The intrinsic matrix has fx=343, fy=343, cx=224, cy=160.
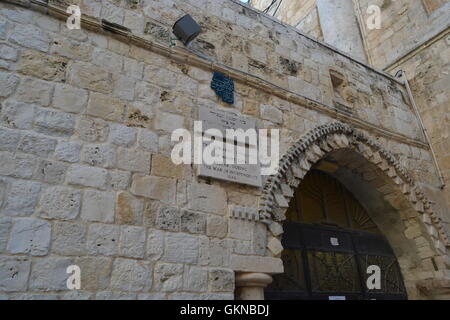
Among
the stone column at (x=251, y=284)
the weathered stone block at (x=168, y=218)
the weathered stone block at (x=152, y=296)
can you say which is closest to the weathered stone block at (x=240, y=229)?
the stone column at (x=251, y=284)

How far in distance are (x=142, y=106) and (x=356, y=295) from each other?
9.31 ft

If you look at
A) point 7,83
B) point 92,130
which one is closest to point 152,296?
point 92,130

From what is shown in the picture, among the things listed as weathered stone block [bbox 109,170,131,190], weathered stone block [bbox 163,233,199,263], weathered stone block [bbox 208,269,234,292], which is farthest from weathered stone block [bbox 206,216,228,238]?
weathered stone block [bbox 109,170,131,190]

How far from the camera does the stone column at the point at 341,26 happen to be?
592 cm

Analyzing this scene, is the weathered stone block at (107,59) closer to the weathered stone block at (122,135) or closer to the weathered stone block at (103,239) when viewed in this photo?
the weathered stone block at (122,135)

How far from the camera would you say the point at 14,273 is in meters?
1.72

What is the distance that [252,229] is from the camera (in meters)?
2.53

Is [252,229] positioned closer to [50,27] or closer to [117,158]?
[117,158]

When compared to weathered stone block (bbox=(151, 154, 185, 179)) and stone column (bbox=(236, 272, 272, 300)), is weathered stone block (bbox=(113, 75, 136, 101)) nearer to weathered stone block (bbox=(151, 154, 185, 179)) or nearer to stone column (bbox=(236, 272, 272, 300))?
weathered stone block (bbox=(151, 154, 185, 179))

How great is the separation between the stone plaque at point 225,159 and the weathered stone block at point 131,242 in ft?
2.03

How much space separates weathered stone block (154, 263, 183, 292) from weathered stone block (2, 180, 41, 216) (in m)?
0.79

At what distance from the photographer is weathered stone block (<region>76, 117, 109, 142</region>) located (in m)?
2.17

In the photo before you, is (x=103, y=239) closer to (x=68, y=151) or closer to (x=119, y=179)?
(x=119, y=179)

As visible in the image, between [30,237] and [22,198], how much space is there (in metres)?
0.22
